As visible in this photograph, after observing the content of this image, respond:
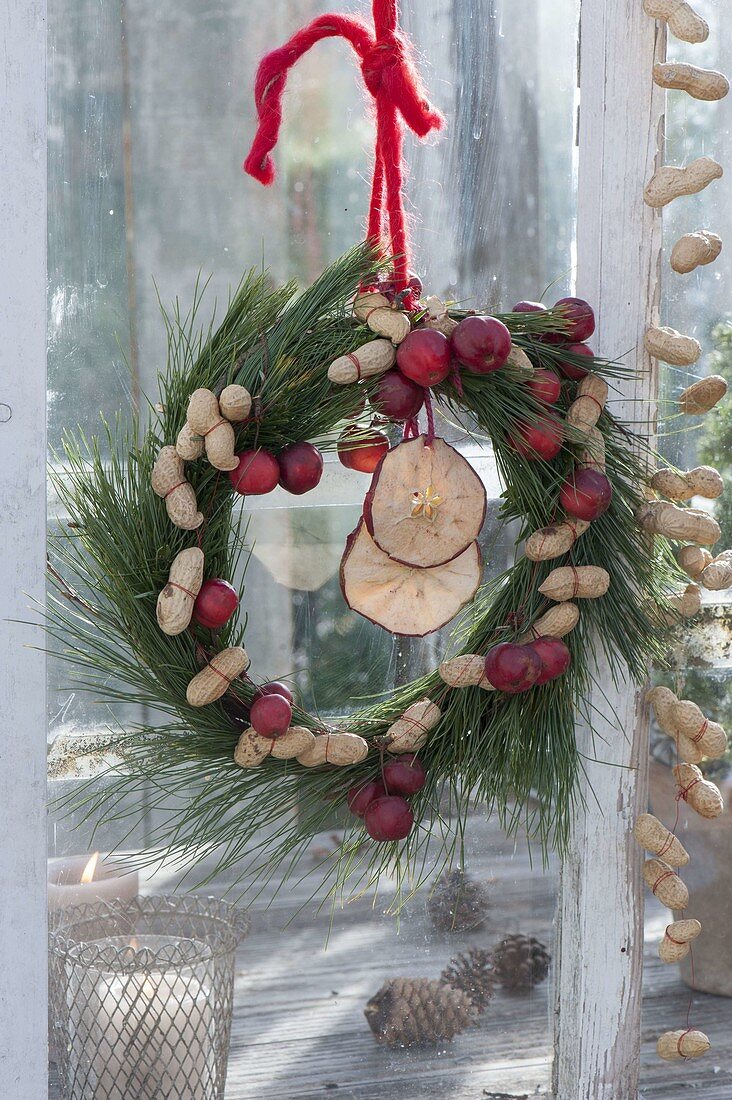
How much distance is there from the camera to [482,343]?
765 mm

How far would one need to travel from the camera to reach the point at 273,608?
1111 millimetres

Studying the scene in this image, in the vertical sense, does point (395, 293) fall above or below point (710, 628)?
above

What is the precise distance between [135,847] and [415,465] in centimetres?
52

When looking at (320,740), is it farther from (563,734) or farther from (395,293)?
(395,293)

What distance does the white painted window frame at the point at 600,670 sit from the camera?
848mm

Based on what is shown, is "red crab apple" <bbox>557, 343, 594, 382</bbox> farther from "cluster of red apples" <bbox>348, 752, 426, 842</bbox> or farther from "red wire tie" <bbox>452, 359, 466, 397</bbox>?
"cluster of red apples" <bbox>348, 752, 426, 842</bbox>

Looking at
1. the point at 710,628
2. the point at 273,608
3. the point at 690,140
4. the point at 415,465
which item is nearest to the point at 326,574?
the point at 273,608

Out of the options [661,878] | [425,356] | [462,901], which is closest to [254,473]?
[425,356]

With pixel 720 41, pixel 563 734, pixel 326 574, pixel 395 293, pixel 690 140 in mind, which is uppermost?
pixel 720 41

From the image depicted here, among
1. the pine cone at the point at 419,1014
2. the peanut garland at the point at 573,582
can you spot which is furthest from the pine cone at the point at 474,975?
the peanut garland at the point at 573,582

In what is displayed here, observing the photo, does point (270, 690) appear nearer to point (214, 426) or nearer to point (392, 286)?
point (214, 426)

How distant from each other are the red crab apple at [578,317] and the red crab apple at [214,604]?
335 mm

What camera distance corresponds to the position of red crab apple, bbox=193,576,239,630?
2.47ft

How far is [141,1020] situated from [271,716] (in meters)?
0.33
